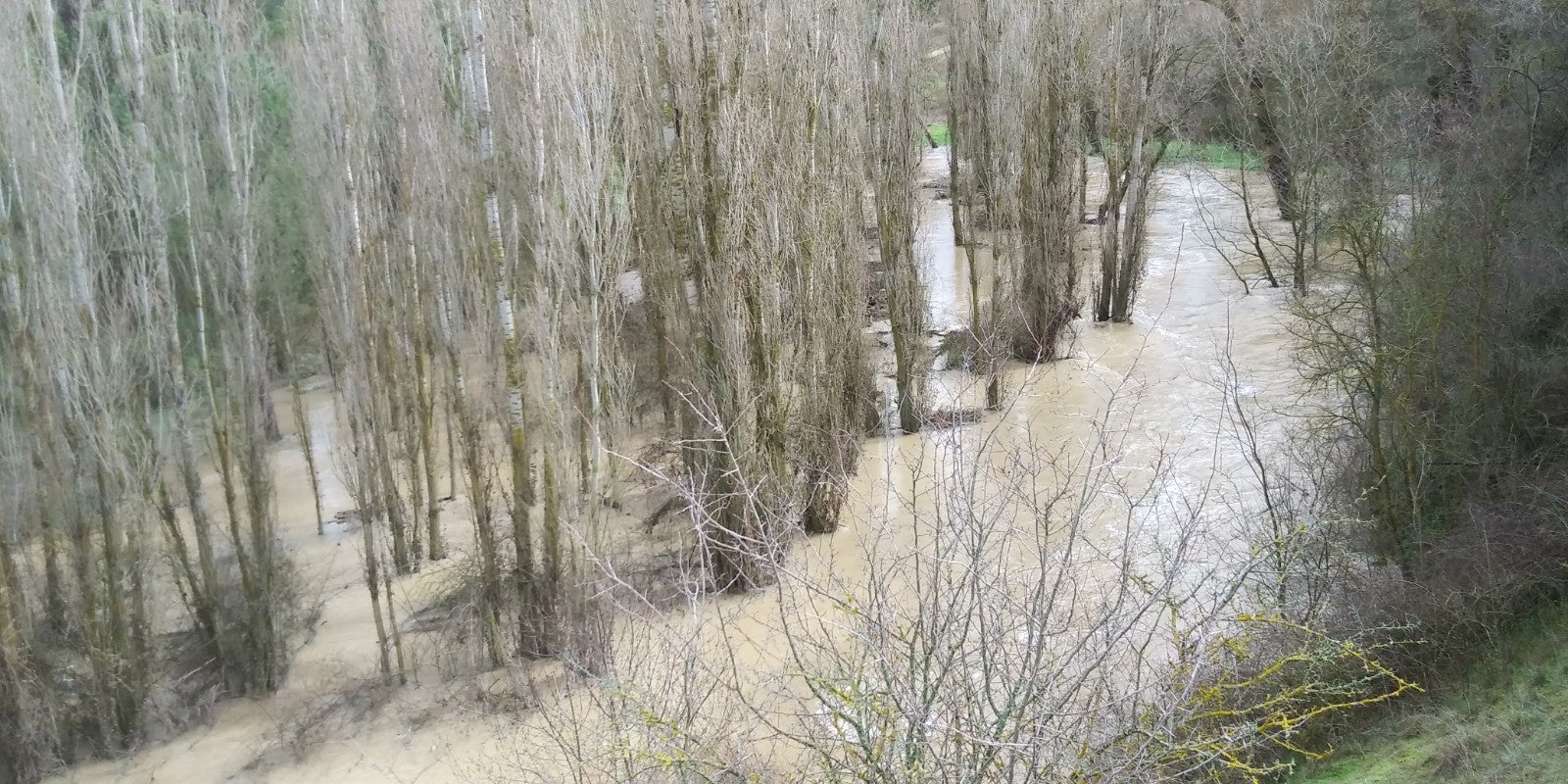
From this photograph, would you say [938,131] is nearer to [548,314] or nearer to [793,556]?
[548,314]

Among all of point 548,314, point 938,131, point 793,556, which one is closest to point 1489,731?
point 793,556

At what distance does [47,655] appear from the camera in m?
9.70

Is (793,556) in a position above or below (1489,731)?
above

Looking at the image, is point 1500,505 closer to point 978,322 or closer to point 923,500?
point 923,500

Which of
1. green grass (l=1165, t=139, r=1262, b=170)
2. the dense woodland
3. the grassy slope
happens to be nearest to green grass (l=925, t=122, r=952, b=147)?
green grass (l=1165, t=139, r=1262, b=170)

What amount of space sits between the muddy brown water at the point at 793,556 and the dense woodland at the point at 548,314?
0.41 meters

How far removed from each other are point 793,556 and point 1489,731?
4.40 metres

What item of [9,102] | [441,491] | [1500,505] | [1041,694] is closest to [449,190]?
[9,102]

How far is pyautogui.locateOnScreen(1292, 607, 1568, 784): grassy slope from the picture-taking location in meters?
6.64

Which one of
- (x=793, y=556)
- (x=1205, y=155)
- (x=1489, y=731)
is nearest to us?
(x=793, y=556)

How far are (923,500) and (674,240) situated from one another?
386 cm

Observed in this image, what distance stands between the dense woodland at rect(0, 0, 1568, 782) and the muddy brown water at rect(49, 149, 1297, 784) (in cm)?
41

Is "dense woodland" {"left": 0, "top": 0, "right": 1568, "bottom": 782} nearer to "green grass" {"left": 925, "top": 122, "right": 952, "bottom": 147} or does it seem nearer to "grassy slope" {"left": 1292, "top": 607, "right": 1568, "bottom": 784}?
"grassy slope" {"left": 1292, "top": 607, "right": 1568, "bottom": 784}

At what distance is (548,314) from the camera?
9.87 metres
